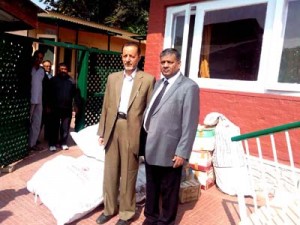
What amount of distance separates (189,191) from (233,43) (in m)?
2.45

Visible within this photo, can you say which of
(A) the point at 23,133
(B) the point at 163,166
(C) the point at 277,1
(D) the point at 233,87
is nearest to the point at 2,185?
(A) the point at 23,133

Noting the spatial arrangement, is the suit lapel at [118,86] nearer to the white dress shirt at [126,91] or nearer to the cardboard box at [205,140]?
the white dress shirt at [126,91]

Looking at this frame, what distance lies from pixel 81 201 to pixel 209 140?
2024 millimetres

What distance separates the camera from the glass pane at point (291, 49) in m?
4.04

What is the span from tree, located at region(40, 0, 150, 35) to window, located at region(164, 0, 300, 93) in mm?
15930

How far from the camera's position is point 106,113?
3117 mm

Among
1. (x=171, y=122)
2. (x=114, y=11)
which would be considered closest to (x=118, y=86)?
(x=171, y=122)

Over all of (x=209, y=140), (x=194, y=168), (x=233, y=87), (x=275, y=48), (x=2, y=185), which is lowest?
(x=2, y=185)

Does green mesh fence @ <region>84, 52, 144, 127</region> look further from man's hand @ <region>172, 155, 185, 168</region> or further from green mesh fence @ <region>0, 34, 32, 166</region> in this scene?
man's hand @ <region>172, 155, 185, 168</region>

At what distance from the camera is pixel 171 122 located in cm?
275

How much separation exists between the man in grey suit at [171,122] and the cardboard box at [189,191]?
86cm

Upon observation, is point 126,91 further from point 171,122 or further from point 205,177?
point 205,177

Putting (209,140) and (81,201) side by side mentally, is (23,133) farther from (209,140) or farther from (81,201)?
(209,140)

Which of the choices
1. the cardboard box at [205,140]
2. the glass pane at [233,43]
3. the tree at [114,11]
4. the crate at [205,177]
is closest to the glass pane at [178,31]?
the glass pane at [233,43]
